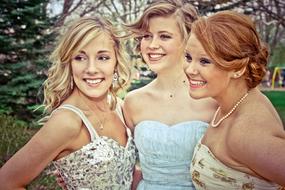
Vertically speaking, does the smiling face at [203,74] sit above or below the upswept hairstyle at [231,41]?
below

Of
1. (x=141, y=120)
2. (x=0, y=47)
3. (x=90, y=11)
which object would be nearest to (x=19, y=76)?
(x=0, y=47)

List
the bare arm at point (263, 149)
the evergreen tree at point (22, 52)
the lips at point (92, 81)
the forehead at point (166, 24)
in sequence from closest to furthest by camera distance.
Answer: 1. the bare arm at point (263, 149)
2. the lips at point (92, 81)
3. the forehead at point (166, 24)
4. the evergreen tree at point (22, 52)

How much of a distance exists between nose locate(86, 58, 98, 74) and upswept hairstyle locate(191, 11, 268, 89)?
350 millimetres

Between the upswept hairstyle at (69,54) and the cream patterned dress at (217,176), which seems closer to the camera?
the cream patterned dress at (217,176)

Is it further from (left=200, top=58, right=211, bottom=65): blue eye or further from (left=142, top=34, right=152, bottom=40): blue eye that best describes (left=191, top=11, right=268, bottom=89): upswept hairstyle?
(left=142, top=34, right=152, bottom=40): blue eye

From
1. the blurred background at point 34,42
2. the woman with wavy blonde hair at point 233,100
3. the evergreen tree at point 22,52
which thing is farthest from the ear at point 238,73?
the evergreen tree at point 22,52

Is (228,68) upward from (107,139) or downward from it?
upward

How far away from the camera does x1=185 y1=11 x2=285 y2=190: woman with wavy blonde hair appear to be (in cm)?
110

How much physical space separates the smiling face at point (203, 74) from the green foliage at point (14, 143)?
247 centimetres

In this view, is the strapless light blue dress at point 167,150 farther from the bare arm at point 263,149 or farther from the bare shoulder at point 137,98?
the bare arm at point 263,149

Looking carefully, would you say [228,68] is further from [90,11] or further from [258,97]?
[90,11]

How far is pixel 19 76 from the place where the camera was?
18.7ft

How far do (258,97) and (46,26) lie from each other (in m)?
4.78

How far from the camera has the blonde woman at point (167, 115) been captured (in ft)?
4.99
